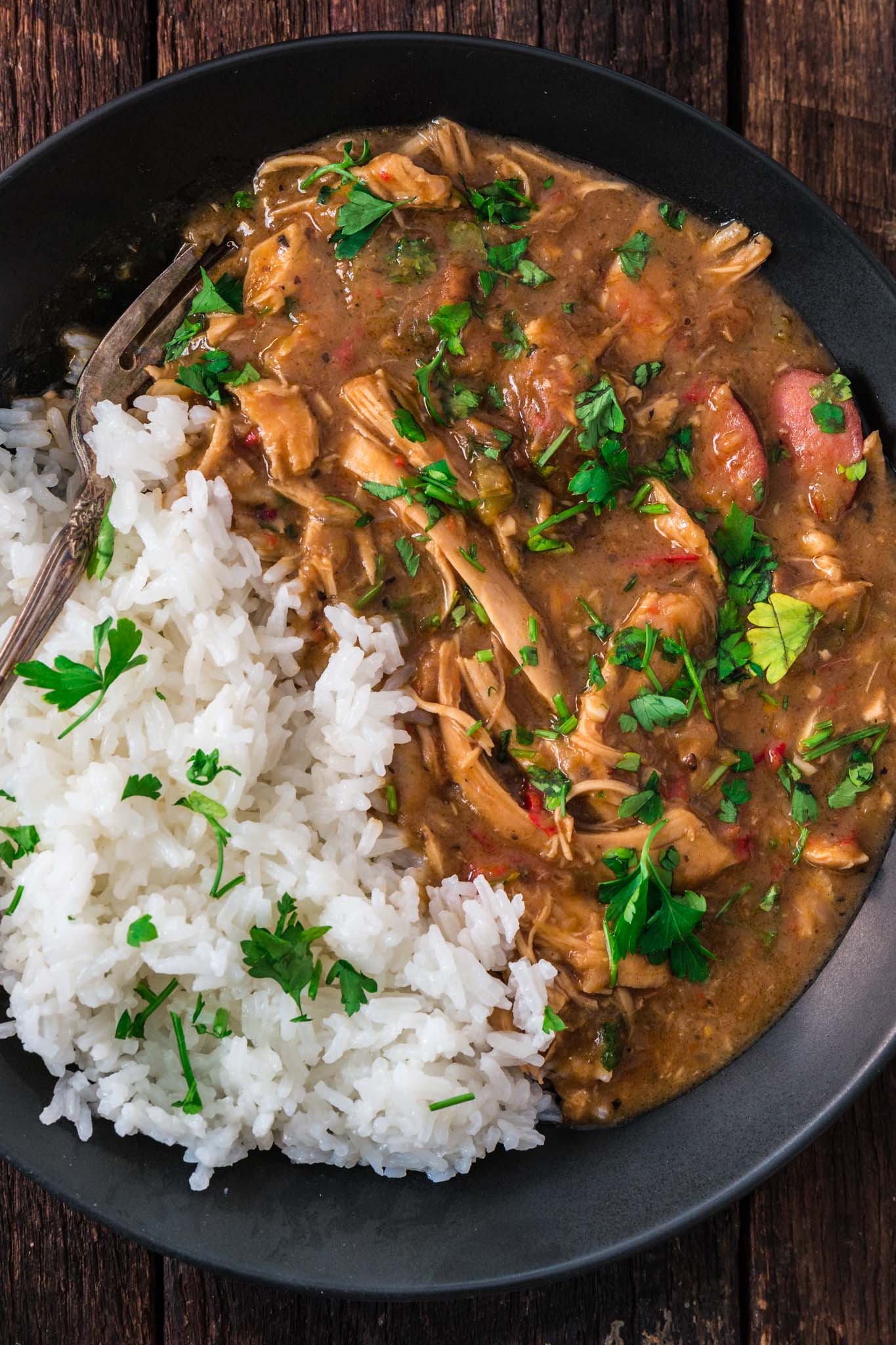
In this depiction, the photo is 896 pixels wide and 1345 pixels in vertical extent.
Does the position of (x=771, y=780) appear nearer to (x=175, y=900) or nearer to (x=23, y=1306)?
(x=175, y=900)

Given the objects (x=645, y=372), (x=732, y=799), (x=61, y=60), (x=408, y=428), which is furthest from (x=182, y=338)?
(x=732, y=799)

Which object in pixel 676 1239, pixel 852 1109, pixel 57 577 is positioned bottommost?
pixel 676 1239

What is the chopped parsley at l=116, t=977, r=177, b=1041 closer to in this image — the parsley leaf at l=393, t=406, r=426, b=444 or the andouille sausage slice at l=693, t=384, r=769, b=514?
the parsley leaf at l=393, t=406, r=426, b=444

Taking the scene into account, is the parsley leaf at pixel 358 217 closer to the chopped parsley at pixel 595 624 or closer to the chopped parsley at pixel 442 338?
the chopped parsley at pixel 442 338

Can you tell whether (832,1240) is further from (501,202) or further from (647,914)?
(501,202)

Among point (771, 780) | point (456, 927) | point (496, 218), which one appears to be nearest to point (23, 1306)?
point (456, 927)

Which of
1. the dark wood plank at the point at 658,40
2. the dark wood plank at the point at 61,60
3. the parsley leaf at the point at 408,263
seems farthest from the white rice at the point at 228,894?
the dark wood plank at the point at 658,40
